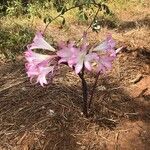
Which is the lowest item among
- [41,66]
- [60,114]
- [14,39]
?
[14,39]

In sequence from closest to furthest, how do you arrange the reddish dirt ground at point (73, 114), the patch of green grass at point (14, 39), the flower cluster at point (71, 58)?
the flower cluster at point (71, 58)
the reddish dirt ground at point (73, 114)
the patch of green grass at point (14, 39)

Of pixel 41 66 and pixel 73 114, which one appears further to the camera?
pixel 73 114

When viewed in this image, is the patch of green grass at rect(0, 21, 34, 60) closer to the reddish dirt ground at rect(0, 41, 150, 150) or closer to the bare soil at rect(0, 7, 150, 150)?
the bare soil at rect(0, 7, 150, 150)

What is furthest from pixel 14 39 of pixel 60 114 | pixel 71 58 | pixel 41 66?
pixel 71 58

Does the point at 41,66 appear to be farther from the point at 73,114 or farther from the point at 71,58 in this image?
the point at 73,114

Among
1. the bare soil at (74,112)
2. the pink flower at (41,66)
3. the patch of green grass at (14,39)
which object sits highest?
the pink flower at (41,66)

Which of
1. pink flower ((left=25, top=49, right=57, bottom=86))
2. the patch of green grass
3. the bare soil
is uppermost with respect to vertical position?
pink flower ((left=25, top=49, right=57, bottom=86))

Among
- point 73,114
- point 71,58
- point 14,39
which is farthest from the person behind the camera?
point 14,39

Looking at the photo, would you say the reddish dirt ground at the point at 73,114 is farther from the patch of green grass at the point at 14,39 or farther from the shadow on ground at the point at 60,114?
the patch of green grass at the point at 14,39

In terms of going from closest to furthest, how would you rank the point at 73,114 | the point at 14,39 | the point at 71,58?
1. the point at 71,58
2. the point at 73,114
3. the point at 14,39

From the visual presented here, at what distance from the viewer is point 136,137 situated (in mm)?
3064

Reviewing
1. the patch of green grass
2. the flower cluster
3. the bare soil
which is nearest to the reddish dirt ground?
the bare soil

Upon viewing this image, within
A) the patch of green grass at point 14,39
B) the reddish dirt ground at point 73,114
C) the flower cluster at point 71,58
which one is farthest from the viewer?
the patch of green grass at point 14,39

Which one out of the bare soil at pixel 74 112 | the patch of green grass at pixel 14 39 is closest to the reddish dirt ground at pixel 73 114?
the bare soil at pixel 74 112
